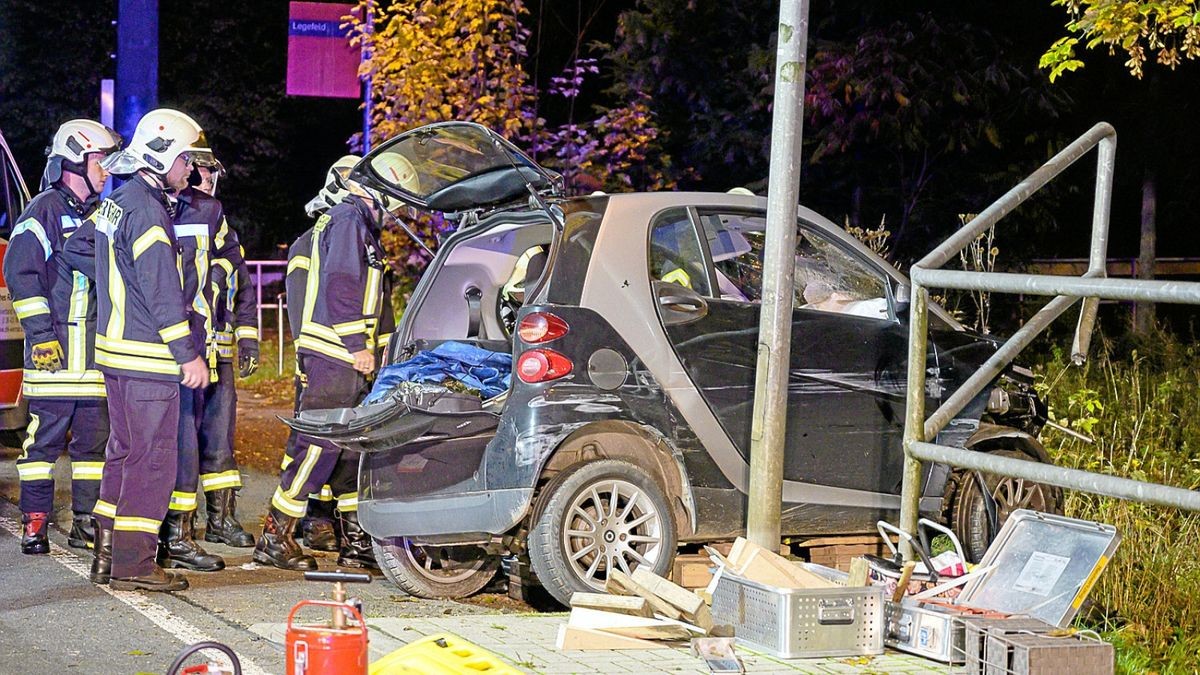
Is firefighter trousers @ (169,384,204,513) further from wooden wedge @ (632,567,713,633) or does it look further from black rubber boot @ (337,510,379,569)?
wooden wedge @ (632,567,713,633)

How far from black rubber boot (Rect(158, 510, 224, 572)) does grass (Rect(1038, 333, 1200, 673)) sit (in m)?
4.13

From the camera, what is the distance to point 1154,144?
16.7 metres

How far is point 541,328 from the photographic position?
6441 mm

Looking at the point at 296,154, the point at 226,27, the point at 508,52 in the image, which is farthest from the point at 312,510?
the point at 296,154

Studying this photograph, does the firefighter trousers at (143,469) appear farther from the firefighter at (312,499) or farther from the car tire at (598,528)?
the car tire at (598,528)

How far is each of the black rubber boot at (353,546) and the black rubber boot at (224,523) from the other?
0.54m

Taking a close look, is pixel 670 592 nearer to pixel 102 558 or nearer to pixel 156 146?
pixel 102 558

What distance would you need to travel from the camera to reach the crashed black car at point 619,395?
653 centimetres

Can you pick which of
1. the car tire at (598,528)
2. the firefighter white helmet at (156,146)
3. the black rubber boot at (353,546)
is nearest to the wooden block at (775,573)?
the car tire at (598,528)

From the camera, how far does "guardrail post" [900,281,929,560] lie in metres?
5.97

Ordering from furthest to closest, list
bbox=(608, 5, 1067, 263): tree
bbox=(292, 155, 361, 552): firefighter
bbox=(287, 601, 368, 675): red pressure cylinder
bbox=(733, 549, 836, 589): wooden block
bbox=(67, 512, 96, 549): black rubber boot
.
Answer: bbox=(608, 5, 1067, 263): tree, bbox=(292, 155, 361, 552): firefighter, bbox=(67, 512, 96, 549): black rubber boot, bbox=(733, 549, 836, 589): wooden block, bbox=(287, 601, 368, 675): red pressure cylinder

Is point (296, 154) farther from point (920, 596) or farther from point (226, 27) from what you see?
point (920, 596)

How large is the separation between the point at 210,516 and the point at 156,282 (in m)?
1.99

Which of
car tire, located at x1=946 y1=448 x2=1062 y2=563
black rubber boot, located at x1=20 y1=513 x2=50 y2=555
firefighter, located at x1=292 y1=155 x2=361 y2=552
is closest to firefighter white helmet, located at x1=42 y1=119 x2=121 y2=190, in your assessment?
firefighter, located at x1=292 y1=155 x2=361 y2=552
